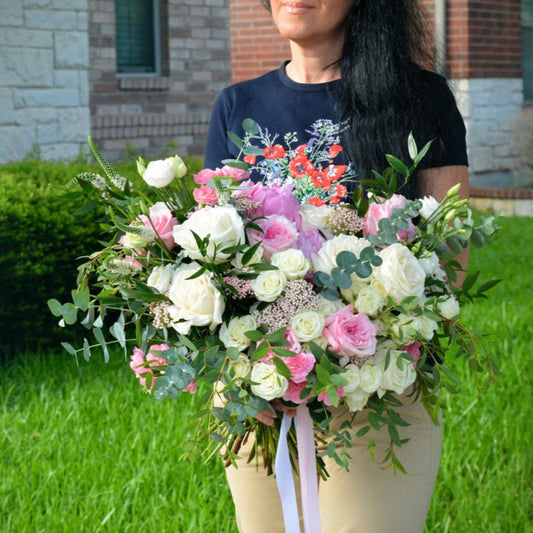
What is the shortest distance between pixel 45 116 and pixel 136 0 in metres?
3.56

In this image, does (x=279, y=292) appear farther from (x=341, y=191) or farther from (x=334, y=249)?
(x=341, y=191)

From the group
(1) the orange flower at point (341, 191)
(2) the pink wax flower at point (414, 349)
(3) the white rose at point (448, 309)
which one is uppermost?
(1) the orange flower at point (341, 191)

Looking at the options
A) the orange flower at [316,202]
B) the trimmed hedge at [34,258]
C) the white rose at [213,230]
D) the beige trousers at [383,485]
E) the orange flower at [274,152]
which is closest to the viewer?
the white rose at [213,230]

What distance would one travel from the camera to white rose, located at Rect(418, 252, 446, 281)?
6.91ft

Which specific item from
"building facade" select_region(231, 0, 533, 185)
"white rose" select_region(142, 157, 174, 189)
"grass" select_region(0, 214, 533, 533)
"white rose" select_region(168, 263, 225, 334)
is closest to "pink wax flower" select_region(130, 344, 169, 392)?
"white rose" select_region(168, 263, 225, 334)

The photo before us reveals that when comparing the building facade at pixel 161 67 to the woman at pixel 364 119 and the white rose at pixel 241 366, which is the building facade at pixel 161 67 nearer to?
the woman at pixel 364 119

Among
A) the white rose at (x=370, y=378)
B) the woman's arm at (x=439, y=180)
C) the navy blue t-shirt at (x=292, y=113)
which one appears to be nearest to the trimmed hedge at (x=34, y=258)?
the navy blue t-shirt at (x=292, y=113)

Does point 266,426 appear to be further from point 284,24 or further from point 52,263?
point 52,263

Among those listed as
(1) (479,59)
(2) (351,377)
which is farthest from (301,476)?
(1) (479,59)

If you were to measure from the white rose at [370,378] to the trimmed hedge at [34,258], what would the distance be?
4015mm

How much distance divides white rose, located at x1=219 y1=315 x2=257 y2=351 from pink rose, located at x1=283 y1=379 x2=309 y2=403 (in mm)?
121

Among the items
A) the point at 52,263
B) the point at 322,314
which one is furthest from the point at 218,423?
the point at 52,263

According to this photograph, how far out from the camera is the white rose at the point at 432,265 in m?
2.11

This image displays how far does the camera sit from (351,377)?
2051 millimetres
